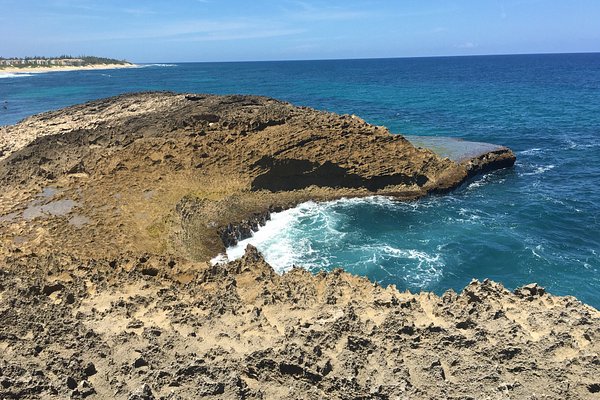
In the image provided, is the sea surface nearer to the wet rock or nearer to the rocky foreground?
the rocky foreground

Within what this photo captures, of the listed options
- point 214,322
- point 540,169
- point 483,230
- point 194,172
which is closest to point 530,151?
point 540,169

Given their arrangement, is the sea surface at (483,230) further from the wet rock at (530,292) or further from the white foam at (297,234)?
the wet rock at (530,292)

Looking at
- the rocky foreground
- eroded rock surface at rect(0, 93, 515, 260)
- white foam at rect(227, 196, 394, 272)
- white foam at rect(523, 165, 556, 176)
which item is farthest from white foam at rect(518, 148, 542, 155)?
the rocky foreground

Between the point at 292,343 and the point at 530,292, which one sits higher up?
the point at 530,292

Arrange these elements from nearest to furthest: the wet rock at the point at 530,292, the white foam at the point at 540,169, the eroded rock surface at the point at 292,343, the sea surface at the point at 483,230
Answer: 1. the eroded rock surface at the point at 292,343
2. the wet rock at the point at 530,292
3. the sea surface at the point at 483,230
4. the white foam at the point at 540,169

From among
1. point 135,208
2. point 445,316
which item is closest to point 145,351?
point 445,316

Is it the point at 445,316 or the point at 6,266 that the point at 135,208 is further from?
the point at 445,316

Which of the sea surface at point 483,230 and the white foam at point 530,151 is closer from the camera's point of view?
the sea surface at point 483,230

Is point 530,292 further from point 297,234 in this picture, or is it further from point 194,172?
point 194,172

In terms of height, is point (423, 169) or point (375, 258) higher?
point (423, 169)

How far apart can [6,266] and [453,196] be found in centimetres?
2542

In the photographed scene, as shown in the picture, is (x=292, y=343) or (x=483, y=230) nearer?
(x=292, y=343)

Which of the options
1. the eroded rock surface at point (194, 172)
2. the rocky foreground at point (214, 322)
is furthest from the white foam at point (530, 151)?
the rocky foreground at point (214, 322)

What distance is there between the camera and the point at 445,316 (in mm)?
11156
